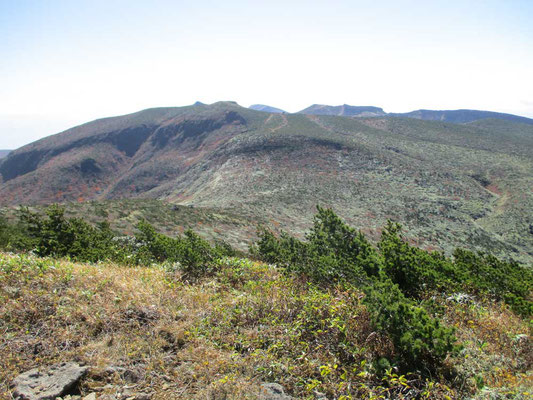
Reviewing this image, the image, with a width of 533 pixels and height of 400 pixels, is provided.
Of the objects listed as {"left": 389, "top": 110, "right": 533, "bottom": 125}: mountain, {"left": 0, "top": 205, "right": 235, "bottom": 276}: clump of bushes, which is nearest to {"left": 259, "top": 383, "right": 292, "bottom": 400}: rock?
{"left": 0, "top": 205, "right": 235, "bottom": 276}: clump of bushes

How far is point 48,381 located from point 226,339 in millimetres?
2035

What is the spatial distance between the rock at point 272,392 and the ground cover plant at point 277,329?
84 millimetres

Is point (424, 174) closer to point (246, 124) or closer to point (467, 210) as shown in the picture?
point (467, 210)

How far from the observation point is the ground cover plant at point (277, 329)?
3.39 m

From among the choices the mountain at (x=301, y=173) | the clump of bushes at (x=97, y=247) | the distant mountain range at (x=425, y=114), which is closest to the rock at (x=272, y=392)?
the clump of bushes at (x=97, y=247)

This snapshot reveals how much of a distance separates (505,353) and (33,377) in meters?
5.82

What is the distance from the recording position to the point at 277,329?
427 cm

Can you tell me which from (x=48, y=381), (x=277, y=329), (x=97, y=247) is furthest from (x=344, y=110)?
(x=48, y=381)

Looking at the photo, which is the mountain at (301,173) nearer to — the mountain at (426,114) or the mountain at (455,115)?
the mountain at (426,114)

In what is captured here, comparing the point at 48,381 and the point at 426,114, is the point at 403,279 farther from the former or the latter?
the point at 426,114

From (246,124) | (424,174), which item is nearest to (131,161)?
A: (246,124)

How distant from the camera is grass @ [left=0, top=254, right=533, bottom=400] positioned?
336 cm

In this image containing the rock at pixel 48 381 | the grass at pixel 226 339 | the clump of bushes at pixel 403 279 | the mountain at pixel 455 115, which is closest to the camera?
the rock at pixel 48 381

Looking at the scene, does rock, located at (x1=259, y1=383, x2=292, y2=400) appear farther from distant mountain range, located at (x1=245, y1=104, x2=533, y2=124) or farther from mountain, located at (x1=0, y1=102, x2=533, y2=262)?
distant mountain range, located at (x1=245, y1=104, x2=533, y2=124)
